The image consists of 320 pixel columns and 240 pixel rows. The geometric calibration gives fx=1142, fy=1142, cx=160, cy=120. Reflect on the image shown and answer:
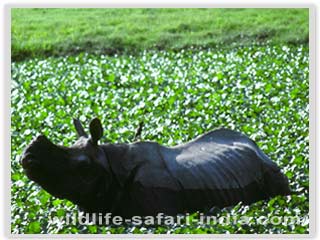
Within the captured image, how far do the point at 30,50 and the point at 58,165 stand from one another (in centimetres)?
103

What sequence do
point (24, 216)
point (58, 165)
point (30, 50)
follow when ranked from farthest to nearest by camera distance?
point (30, 50), point (24, 216), point (58, 165)

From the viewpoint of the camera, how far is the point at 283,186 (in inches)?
234

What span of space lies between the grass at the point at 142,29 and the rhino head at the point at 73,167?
83cm

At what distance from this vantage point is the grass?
6.18 m

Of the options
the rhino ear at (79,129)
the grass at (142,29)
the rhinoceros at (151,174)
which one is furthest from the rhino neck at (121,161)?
the grass at (142,29)

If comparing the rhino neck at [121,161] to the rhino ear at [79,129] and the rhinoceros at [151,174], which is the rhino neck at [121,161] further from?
the rhino ear at [79,129]

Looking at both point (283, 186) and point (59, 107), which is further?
point (59, 107)

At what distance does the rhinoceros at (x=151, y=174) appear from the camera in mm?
5523

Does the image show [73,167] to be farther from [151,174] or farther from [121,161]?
[151,174]

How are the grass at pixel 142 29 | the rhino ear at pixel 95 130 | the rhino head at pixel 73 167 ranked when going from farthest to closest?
the grass at pixel 142 29, the rhino ear at pixel 95 130, the rhino head at pixel 73 167

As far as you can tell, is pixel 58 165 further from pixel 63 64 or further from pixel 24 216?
pixel 63 64

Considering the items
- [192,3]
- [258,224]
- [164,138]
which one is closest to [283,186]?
[258,224]

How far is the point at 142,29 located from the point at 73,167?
1092 millimetres

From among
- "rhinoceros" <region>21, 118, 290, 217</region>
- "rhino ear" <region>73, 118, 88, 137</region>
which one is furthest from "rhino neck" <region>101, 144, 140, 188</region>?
"rhino ear" <region>73, 118, 88, 137</region>
